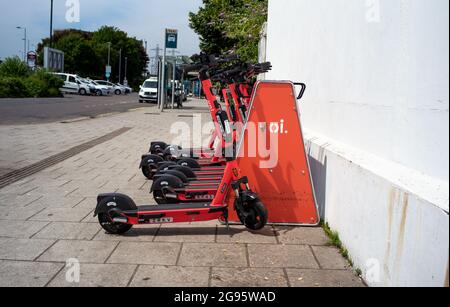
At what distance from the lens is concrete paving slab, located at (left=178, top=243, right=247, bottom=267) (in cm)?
374

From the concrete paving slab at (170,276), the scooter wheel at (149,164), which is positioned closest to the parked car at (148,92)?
the scooter wheel at (149,164)

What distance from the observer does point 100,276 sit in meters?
3.42

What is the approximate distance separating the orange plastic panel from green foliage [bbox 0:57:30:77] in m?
37.8

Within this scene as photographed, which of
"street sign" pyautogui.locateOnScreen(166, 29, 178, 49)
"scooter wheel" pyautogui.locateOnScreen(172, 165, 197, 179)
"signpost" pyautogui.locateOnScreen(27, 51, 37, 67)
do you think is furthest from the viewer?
"signpost" pyautogui.locateOnScreen(27, 51, 37, 67)

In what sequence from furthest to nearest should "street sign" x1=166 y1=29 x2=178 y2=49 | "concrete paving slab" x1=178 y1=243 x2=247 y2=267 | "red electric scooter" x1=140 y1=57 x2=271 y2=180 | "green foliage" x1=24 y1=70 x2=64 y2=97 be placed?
"green foliage" x1=24 y1=70 x2=64 y2=97 → "street sign" x1=166 y1=29 x2=178 y2=49 → "red electric scooter" x1=140 y1=57 x2=271 y2=180 → "concrete paving slab" x1=178 y1=243 x2=247 y2=267

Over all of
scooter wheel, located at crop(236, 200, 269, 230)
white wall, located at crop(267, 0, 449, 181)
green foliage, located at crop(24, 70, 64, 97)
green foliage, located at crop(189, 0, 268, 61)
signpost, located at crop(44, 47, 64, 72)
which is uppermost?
signpost, located at crop(44, 47, 64, 72)

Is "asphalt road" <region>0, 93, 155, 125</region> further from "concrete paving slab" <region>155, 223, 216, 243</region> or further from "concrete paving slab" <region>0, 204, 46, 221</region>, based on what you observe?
"concrete paving slab" <region>155, 223, 216, 243</region>

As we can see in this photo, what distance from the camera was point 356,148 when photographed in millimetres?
4141

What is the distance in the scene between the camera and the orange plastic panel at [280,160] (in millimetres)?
4746

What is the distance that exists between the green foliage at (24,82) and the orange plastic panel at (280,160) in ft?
103

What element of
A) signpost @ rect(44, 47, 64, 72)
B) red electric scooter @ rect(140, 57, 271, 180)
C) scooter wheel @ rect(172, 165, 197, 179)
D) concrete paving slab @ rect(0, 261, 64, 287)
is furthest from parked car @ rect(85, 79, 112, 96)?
concrete paving slab @ rect(0, 261, 64, 287)

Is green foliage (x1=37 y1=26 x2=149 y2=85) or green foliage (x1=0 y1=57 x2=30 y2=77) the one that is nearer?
green foliage (x1=0 y1=57 x2=30 y2=77)

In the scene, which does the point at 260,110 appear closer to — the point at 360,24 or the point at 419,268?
the point at 360,24
